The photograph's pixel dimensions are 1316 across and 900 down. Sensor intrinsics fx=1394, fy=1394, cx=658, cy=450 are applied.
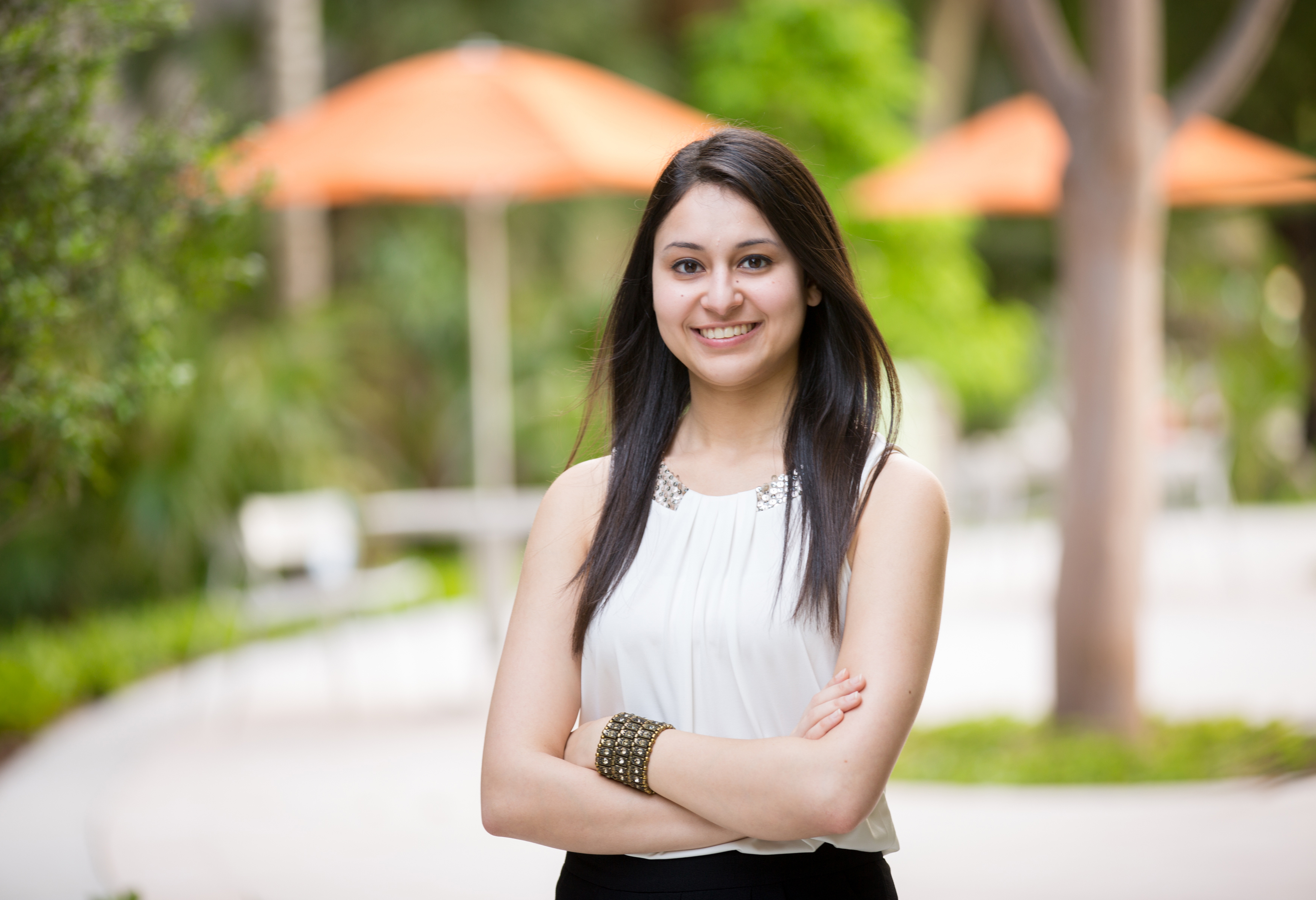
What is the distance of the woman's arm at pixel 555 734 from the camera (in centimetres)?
195

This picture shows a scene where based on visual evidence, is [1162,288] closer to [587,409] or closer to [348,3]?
[348,3]

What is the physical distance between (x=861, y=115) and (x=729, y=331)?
9.87 metres

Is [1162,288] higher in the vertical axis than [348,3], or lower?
lower

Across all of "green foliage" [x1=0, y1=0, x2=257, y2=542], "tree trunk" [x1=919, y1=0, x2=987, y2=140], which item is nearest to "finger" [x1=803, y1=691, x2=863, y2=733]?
"green foliage" [x1=0, y1=0, x2=257, y2=542]

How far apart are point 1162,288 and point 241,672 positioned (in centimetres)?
1633

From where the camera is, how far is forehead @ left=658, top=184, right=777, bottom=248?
6.62 ft

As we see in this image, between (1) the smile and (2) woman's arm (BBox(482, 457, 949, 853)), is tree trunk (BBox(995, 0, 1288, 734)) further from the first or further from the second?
(1) the smile

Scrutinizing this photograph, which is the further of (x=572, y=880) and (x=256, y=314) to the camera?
(x=256, y=314)

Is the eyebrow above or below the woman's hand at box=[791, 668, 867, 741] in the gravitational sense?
above

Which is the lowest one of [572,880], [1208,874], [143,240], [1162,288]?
[1208,874]

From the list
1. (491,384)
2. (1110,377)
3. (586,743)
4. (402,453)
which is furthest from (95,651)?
(586,743)

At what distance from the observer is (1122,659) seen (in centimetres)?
518

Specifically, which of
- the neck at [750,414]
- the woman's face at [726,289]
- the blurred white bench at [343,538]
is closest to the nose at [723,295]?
the woman's face at [726,289]

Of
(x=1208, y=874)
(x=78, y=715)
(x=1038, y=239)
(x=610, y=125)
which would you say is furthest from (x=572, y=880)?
(x=1038, y=239)
